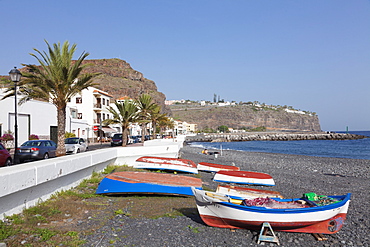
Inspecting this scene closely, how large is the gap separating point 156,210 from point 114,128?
59.7 metres

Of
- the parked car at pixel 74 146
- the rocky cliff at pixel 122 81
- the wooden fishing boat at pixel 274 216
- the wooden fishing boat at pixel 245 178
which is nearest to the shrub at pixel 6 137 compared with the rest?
the parked car at pixel 74 146

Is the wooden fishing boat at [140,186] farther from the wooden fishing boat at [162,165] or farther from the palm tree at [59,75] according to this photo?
the palm tree at [59,75]

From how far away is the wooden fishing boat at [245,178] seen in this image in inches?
577

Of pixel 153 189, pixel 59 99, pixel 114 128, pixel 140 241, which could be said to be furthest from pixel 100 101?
pixel 140 241

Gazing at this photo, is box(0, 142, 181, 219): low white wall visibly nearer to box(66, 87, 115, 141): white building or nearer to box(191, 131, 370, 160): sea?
box(191, 131, 370, 160): sea

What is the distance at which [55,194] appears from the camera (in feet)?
29.1

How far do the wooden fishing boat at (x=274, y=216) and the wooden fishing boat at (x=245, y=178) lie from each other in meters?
7.22

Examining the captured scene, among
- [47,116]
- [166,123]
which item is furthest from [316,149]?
[47,116]

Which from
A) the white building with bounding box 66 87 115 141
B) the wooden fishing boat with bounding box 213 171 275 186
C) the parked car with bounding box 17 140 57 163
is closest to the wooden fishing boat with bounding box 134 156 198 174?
the wooden fishing boat with bounding box 213 171 275 186

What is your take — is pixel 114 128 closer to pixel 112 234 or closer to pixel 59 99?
pixel 59 99

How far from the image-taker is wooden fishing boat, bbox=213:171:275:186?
1466cm

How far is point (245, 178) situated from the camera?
15023mm

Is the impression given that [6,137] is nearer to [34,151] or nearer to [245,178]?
[34,151]

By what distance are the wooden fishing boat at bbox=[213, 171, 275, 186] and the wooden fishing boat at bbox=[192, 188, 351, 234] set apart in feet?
23.7
